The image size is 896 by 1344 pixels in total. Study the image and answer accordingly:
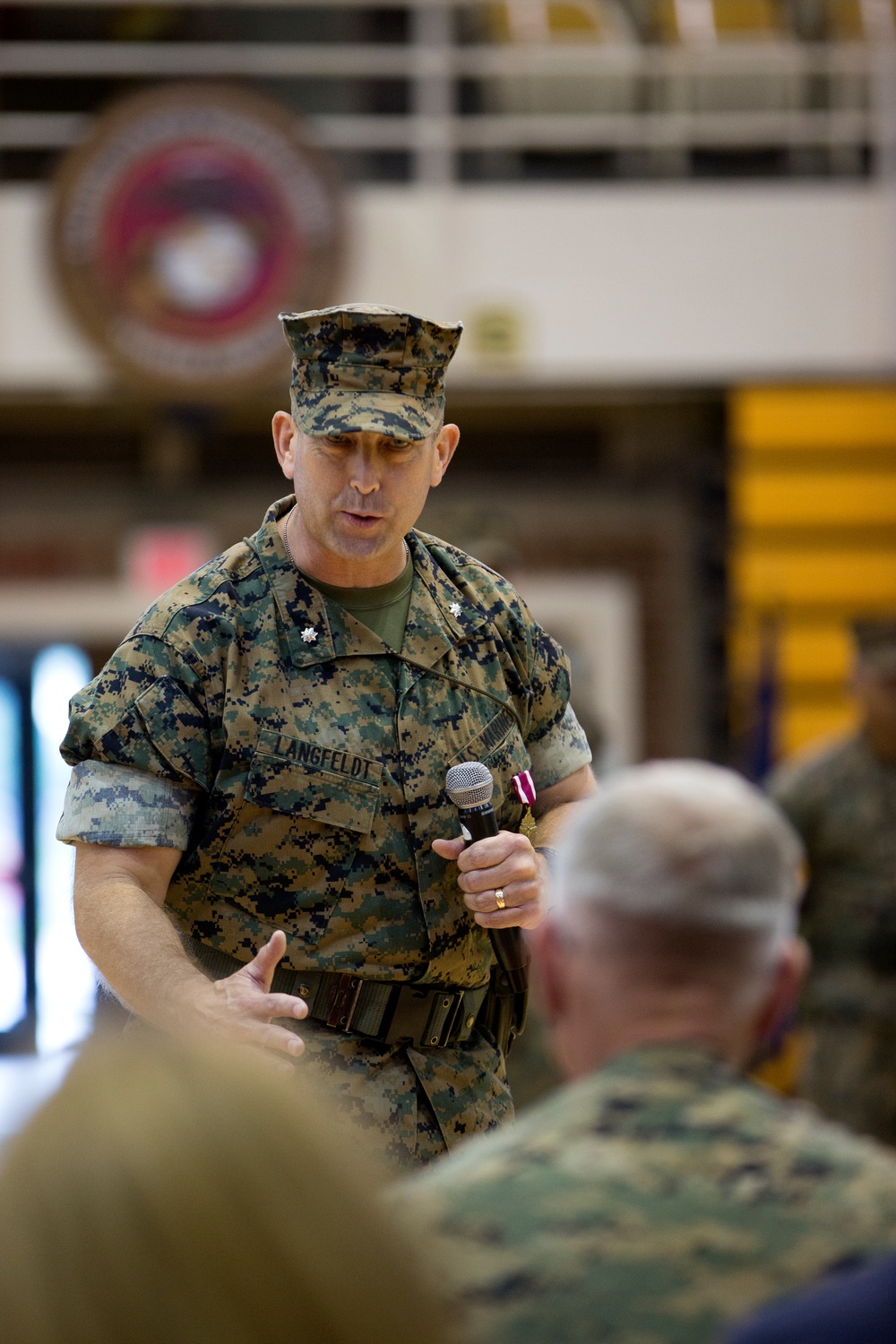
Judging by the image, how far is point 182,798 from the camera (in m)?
2.21

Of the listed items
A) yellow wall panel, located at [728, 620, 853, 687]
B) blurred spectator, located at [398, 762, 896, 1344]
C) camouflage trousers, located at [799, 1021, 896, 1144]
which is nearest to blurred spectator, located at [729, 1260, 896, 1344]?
blurred spectator, located at [398, 762, 896, 1344]

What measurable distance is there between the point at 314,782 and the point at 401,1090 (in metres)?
0.38

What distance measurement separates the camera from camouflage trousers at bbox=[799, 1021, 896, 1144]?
515 cm

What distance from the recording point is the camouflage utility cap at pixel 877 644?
526 cm

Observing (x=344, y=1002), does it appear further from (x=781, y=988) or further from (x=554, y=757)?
(x=781, y=988)

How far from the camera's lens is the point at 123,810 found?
2.16m

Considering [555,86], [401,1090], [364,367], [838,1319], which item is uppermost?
[555,86]

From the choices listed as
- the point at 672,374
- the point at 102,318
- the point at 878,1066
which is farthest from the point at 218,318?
the point at 878,1066

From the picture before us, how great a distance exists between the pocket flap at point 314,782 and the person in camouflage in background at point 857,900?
324 cm

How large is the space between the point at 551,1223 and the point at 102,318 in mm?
6041

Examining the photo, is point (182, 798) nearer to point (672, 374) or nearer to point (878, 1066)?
point (878, 1066)

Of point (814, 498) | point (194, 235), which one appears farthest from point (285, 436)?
point (814, 498)

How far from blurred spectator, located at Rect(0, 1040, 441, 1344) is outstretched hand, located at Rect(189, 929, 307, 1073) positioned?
3.39 ft

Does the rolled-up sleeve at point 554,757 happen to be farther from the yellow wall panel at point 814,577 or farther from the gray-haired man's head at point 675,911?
the yellow wall panel at point 814,577
